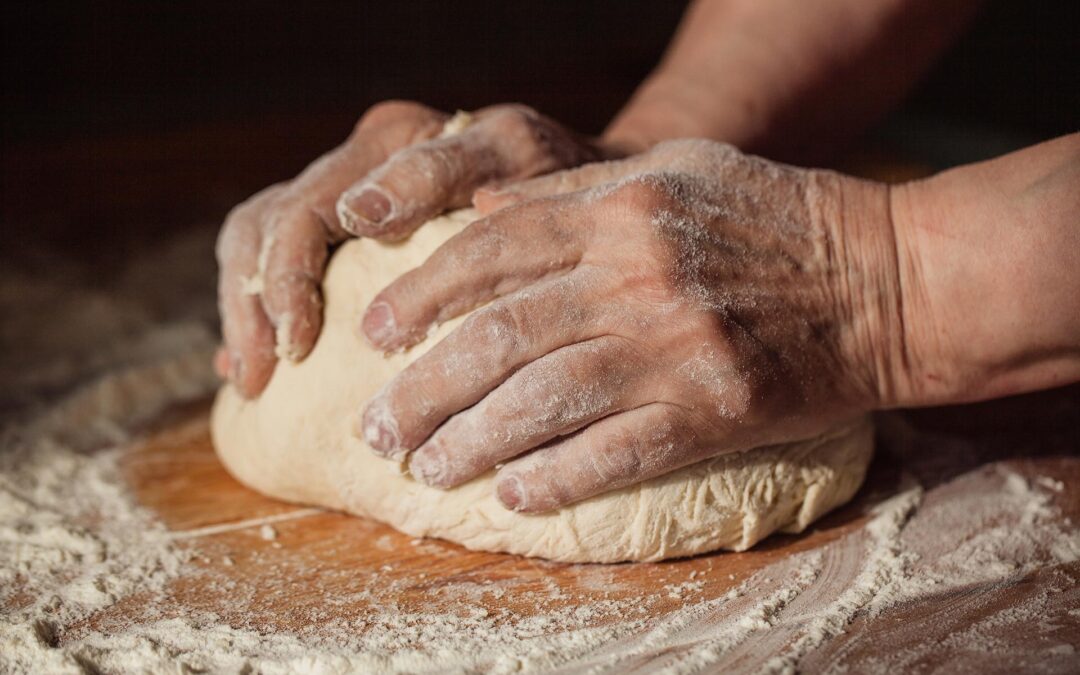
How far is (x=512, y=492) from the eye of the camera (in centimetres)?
140

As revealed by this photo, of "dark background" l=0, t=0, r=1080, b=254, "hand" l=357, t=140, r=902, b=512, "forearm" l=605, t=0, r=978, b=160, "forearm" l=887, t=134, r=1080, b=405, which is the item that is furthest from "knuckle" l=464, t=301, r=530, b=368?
"dark background" l=0, t=0, r=1080, b=254

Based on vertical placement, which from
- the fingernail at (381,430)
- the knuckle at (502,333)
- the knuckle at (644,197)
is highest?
the knuckle at (644,197)

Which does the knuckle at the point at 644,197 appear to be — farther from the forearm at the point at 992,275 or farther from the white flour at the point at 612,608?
the white flour at the point at 612,608

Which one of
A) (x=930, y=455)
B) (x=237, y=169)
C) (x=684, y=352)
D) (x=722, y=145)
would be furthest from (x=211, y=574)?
(x=237, y=169)

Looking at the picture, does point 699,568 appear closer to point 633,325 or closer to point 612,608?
point 612,608

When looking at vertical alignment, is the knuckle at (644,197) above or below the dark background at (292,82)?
below

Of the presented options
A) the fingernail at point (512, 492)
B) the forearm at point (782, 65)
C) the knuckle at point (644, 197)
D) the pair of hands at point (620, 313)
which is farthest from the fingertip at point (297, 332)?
the forearm at point (782, 65)

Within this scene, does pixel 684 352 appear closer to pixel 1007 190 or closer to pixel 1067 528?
pixel 1007 190

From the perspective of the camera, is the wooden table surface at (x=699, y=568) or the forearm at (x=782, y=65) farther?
the forearm at (x=782, y=65)

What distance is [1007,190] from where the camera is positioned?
54.9 inches

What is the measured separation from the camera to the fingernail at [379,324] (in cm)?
144

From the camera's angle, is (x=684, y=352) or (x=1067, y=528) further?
(x=1067, y=528)

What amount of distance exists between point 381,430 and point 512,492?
21 cm

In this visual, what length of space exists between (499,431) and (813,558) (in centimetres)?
52
